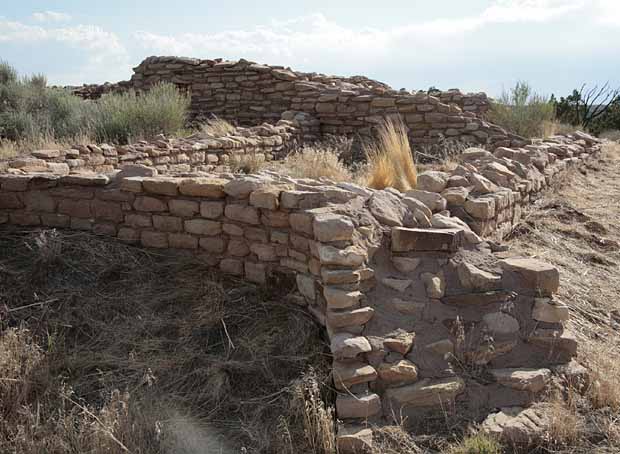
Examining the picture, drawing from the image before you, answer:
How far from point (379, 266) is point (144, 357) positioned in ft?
4.85

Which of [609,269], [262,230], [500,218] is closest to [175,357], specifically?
[262,230]

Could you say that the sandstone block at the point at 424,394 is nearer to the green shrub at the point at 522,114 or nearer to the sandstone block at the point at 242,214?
the sandstone block at the point at 242,214

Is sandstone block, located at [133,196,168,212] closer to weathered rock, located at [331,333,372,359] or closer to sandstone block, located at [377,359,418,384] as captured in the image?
weathered rock, located at [331,333,372,359]

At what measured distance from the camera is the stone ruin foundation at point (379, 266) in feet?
10.1

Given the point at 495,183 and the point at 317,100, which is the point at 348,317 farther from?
the point at 317,100

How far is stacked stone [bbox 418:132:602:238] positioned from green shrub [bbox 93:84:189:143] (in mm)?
4865

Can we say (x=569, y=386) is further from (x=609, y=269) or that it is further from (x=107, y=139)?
(x=107, y=139)

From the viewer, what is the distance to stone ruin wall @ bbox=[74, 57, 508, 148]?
952cm

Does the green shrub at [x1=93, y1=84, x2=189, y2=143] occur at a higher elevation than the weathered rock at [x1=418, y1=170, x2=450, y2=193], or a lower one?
higher

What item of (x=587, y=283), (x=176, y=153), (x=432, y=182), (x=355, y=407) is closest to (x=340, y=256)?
(x=355, y=407)

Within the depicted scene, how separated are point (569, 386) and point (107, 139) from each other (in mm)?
7273

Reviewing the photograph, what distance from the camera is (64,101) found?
31.7 ft

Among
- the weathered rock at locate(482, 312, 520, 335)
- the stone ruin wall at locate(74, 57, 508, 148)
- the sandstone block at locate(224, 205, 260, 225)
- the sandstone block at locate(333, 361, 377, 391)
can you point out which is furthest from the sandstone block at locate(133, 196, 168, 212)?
the stone ruin wall at locate(74, 57, 508, 148)

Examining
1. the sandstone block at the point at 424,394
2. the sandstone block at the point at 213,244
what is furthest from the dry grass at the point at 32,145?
the sandstone block at the point at 424,394
